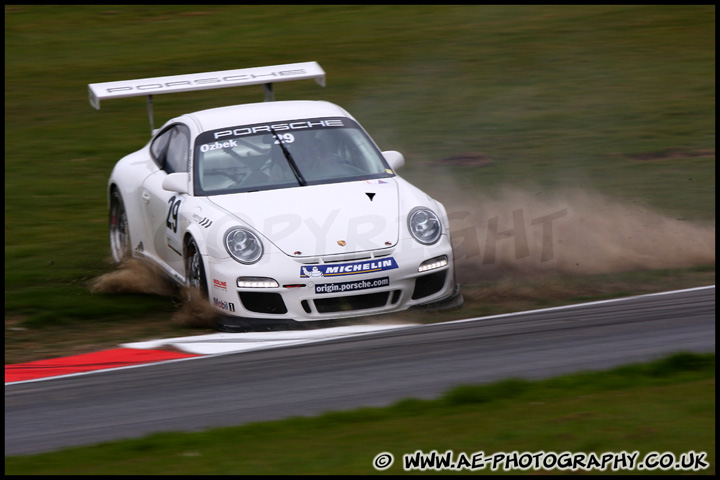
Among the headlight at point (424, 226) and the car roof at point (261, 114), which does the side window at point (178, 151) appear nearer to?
the car roof at point (261, 114)

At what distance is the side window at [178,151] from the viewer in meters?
7.99

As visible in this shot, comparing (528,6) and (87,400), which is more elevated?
(528,6)

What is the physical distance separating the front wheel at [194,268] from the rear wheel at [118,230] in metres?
1.70

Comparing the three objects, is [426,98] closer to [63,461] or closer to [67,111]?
[67,111]

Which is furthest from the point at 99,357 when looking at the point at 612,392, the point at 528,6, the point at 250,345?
the point at 528,6

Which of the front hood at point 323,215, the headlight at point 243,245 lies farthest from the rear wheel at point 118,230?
the headlight at point 243,245

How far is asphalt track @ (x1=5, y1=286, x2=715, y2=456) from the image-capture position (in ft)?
16.3

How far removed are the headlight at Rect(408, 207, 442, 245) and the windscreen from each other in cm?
65

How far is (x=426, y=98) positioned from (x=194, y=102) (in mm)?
3720

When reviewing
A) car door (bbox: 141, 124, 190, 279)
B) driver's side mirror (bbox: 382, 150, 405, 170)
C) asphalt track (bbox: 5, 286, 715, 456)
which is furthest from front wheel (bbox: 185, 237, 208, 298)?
driver's side mirror (bbox: 382, 150, 405, 170)

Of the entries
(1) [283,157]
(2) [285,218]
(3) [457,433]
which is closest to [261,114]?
(1) [283,157]

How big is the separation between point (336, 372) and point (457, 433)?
4.42 ft

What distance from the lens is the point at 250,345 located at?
6.32m

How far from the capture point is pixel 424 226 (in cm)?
701
